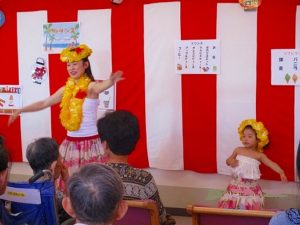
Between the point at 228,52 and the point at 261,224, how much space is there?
1.70 m

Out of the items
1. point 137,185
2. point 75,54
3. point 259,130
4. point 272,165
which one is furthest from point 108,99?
point 137,185

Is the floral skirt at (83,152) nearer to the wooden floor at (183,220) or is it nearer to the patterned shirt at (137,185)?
the wooden floor at (183,220)

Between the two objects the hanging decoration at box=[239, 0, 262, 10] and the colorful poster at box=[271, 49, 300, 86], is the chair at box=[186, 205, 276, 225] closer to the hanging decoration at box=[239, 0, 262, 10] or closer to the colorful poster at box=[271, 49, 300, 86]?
the colorful poster at box=[271, 49, 300, 86]

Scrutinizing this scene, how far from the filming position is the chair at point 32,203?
6.51 feet

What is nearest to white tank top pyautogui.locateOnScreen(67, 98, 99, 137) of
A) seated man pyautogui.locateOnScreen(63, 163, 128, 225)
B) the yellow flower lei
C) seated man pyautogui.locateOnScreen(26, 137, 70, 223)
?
the yellow flower lei

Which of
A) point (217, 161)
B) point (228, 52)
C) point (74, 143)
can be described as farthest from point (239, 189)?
point (74, 143)

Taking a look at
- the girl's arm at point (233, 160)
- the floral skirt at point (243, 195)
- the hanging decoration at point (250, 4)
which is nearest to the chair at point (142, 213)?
the floral skirt at point (243, 195)

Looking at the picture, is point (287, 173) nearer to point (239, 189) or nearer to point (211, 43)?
point (239, 189)

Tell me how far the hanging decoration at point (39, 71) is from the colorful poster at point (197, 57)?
118 cm

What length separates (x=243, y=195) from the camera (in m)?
2.90

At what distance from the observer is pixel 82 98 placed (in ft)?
9.98

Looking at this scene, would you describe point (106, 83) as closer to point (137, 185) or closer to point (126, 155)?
point (126, 155)

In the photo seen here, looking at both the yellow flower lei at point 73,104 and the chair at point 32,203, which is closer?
the chair at point 32,203

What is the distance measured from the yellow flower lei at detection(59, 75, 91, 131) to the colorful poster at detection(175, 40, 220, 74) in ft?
2.27
